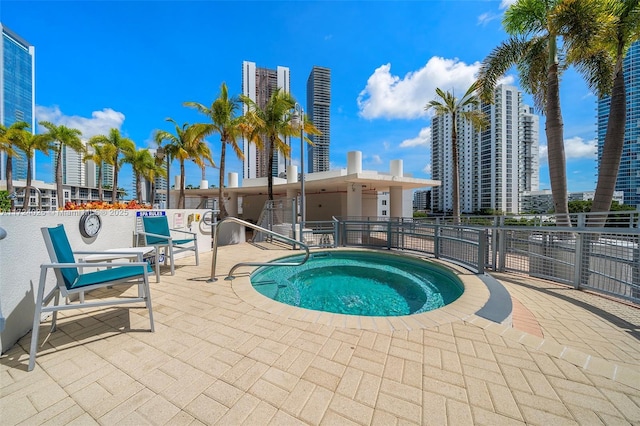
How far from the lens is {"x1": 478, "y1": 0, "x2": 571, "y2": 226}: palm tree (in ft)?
22.2

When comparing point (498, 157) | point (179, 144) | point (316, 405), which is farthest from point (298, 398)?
point (498, 157)

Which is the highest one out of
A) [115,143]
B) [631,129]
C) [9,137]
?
[631,129]

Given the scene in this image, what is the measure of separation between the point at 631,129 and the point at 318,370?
40.3m

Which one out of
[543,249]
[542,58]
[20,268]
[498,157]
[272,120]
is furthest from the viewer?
[498,157]

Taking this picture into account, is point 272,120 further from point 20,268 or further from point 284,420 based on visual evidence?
point 284,420

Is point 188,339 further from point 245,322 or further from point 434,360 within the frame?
point 434,360

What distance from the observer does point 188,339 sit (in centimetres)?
236

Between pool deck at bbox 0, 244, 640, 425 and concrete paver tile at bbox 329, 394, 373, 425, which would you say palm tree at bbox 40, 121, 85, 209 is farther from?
concrete paver tile at bbox 329, 394, 373, 425

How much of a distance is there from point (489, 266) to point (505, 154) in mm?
71059

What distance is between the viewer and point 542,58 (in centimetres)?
803

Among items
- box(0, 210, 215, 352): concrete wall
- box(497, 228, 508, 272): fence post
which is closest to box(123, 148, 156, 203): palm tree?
box(0, 210, 215, 352): concrete wall

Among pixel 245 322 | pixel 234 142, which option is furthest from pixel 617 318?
pixel 234 142

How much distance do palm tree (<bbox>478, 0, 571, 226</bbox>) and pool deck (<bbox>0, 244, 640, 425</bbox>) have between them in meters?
5.47

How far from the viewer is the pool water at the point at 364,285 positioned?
4195mm
